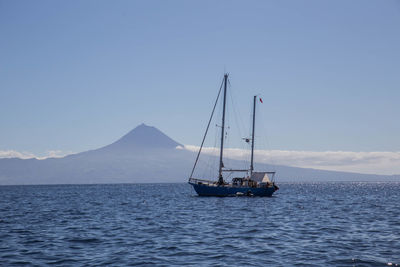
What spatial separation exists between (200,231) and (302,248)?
8.81 metres

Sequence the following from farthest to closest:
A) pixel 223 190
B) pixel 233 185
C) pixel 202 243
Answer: pixel 233 185, pixel 223 190, pixel 202 243

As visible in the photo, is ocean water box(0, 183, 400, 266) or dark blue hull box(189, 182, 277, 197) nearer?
ocean water box(0, 183, 400, 266)

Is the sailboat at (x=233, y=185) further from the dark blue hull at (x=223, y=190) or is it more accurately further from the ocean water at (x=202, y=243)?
the ocean water at (x=202, y=243)

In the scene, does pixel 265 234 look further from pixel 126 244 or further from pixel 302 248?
pixel 126 244

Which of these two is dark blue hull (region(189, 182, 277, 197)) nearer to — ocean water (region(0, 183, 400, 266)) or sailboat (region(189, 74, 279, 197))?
sailboat (region(189, 74, 279, 197))

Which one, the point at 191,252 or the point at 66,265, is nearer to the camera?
the point at 66,265

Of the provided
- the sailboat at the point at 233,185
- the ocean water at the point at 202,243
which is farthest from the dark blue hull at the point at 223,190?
the ocean water at the point at 202,243

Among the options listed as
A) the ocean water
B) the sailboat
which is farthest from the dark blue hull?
the ocean water

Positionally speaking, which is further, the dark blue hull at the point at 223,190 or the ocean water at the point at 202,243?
the dark blue hull at the point at 223,190

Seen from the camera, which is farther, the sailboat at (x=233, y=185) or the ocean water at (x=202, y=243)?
the sailboat at (x=233, y=185)

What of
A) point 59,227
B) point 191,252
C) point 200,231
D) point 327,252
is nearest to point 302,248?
point 327,252

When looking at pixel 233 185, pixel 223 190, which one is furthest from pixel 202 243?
pixel 233 185

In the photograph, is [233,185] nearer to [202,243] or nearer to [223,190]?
[223,190]

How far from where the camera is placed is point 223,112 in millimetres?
71938
